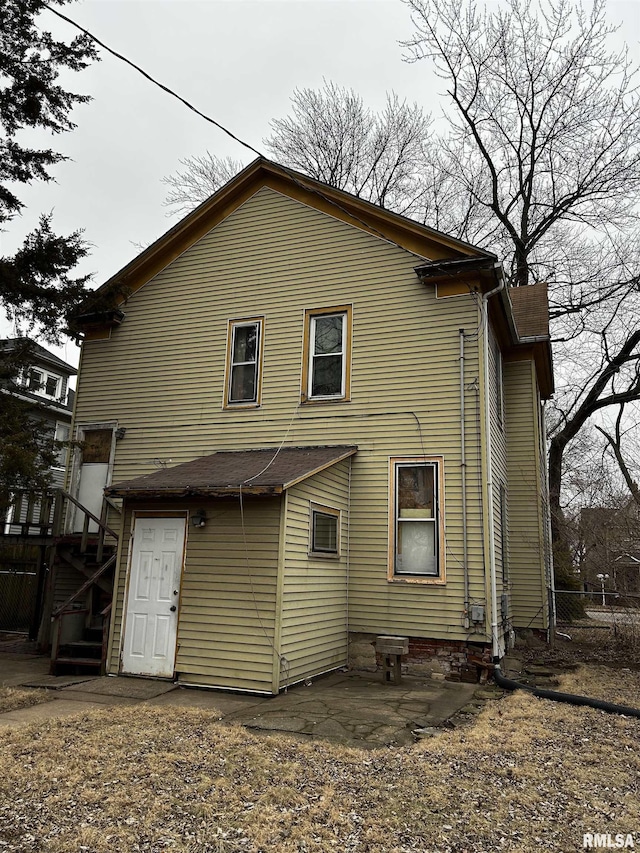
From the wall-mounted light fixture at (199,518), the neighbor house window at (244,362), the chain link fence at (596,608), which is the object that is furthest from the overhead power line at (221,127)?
the chain link fence at (596,608)

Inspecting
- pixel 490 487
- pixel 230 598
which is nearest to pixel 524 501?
pixel 490 487

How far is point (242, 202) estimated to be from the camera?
42.1 feet

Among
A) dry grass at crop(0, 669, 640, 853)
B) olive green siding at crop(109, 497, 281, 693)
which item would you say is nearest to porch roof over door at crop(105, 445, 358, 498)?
olive green siding at crop(109, 497, 281, 693)

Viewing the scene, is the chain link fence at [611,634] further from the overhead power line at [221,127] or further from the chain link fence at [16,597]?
the chain link fence at [16,597]

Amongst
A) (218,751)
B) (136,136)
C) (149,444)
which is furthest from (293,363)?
(218,751)

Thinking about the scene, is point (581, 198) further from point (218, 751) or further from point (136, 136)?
point (218, 751)

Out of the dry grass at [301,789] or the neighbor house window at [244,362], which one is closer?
the dry grass at [301,789]

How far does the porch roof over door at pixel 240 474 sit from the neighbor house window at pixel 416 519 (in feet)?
3.34

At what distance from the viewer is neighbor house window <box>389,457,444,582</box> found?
33.1 feet

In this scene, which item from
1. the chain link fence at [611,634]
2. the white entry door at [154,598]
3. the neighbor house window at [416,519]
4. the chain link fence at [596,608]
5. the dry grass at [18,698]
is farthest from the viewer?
the chain link fence at [596,608]

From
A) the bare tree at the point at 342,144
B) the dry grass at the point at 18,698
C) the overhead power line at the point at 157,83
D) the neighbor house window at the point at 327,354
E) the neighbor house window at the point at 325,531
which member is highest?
the bare tree at the point at 342,144

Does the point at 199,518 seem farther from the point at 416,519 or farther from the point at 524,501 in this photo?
the point at 524,501

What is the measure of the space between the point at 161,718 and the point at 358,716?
2.14 metres

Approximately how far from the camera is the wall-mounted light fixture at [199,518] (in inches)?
364
